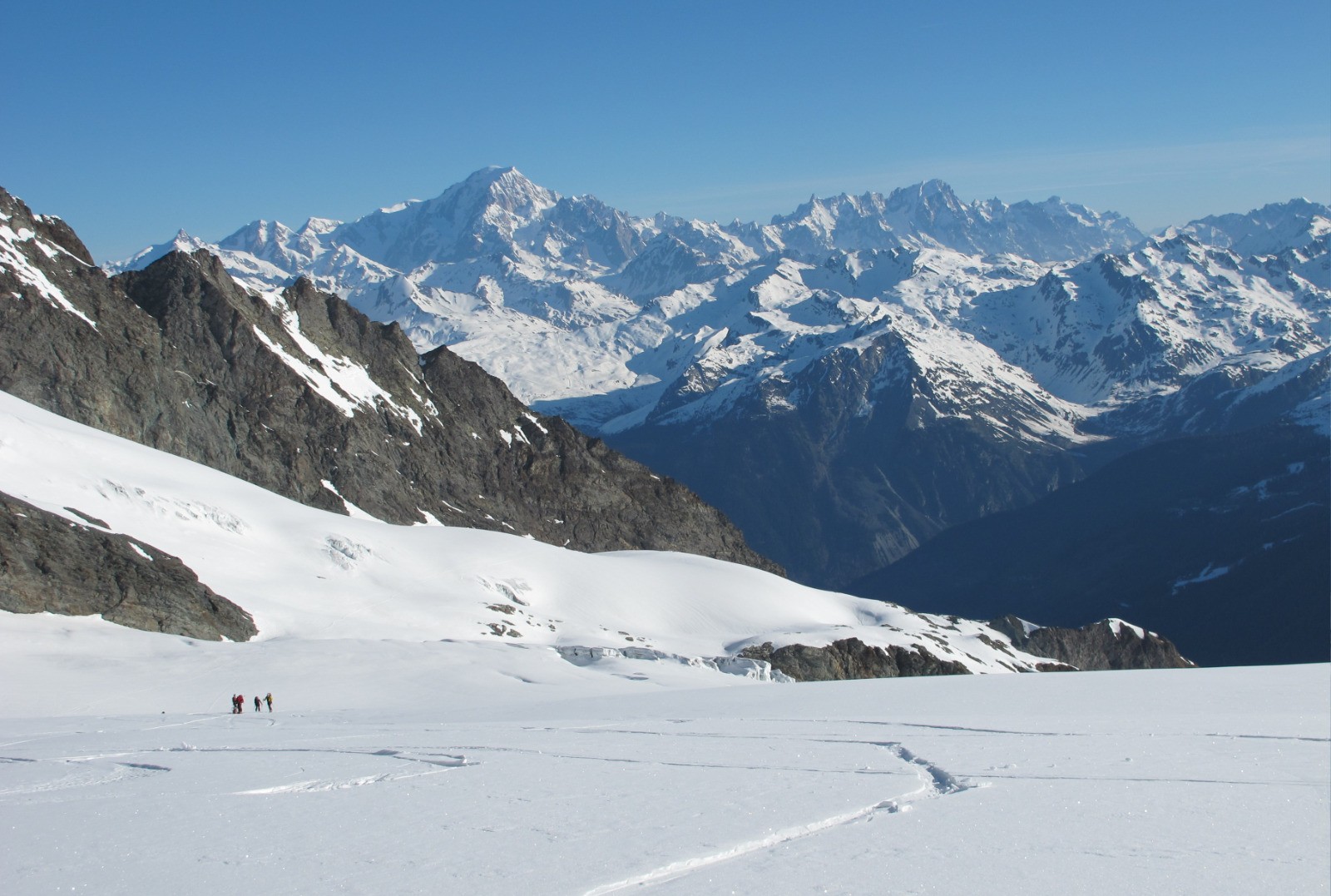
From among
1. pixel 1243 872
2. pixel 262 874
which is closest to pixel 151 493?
pixel 262 874

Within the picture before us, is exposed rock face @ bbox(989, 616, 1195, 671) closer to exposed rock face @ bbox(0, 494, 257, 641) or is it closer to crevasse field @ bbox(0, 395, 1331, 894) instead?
crevasse field @ bbox(0, 395, 1331, 894)

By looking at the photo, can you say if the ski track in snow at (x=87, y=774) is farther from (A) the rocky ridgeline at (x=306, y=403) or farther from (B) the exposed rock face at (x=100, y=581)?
(A) the rocky ridgeline at (x=306, y=403)

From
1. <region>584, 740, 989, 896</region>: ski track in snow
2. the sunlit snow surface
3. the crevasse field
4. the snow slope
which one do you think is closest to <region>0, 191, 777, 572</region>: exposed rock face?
the snow slope

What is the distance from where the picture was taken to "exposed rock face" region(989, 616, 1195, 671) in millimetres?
128625

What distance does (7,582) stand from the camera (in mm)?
59438

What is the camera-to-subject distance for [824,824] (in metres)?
19.8

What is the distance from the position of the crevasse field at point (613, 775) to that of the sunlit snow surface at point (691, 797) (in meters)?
0.09

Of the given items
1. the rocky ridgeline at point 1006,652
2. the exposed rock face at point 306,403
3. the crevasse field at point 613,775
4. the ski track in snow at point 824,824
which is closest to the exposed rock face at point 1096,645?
the rocky ridgeline at point 1006,652

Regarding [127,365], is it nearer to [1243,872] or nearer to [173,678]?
[173,678]

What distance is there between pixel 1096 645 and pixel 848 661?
5717 centimetres

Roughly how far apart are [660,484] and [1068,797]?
467ft

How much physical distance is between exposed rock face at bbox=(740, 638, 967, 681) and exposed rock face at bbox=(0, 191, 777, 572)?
5703 cm

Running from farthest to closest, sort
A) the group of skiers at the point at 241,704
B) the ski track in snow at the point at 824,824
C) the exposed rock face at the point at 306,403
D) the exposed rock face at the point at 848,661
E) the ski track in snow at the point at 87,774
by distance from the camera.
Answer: the exposed rock face at the point at 306,403 < the exposed rock face at the point at 848,661 < the group of skiers at the point at 241,704 < the ski track in snow at the point at 87,774 < the ski track in snow at the point at 824,824

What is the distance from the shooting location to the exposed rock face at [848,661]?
86.9 metres
